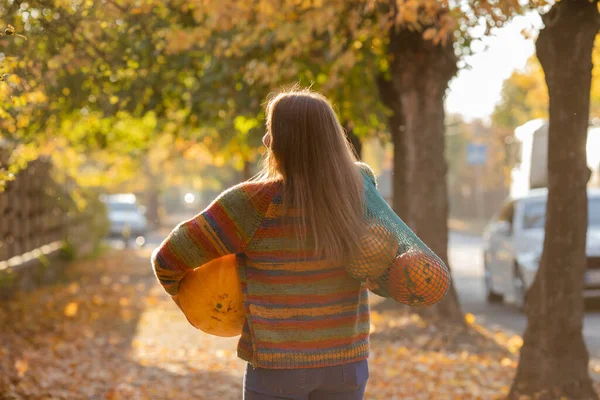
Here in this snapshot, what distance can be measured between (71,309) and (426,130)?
6186 mm

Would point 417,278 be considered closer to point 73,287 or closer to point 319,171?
point 319,171

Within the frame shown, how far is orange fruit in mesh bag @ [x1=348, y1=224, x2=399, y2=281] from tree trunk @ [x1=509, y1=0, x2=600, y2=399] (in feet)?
12.6

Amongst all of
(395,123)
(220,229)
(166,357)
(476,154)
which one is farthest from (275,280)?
(476,154)

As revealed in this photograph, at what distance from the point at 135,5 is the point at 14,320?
4.84 metres

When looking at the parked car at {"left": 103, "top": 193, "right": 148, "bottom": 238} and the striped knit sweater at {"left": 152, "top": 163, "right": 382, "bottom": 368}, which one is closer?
the striped knit sweater at {"left": 152, "top": 163, "right": 382, "bottom": 368}

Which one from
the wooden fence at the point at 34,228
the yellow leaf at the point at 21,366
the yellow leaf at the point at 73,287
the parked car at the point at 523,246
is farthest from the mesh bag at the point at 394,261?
the yellow leaf at the point at 73,287

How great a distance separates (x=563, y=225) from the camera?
670cm

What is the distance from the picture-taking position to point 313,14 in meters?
10.7

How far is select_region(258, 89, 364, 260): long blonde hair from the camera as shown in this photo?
3.05 metres

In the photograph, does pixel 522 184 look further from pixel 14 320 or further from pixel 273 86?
pixel 14 320

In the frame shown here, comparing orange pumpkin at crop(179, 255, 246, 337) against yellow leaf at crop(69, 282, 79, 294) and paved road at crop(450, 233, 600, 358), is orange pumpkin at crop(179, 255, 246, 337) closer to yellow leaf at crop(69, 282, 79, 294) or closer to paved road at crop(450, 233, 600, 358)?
paved road at crop(450, 233, 600, 358)

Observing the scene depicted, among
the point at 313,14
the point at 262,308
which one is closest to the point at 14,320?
the point at 313,14

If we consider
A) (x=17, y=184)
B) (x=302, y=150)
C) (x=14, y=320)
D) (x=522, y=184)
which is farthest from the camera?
(x=522, y=184)

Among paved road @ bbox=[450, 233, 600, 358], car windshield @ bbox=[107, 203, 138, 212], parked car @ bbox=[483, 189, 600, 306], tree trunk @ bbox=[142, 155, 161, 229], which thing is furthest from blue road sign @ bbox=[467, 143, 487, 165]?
parked car @ bbox=[483, 189, 600, 306]
